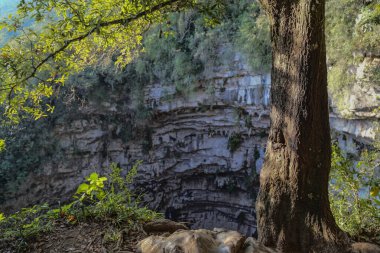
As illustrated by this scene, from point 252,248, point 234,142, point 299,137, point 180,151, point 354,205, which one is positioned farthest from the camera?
point 180,151

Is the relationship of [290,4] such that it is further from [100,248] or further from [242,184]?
[242,184]

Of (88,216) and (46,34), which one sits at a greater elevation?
(46,34)

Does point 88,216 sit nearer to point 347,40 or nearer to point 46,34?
point 46,34

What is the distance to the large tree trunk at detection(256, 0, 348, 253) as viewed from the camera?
7.25 feet

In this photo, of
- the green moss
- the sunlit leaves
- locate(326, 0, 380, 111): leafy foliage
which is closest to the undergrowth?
the sunlit leaves

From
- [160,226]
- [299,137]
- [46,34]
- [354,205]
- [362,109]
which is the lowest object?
[160,226]

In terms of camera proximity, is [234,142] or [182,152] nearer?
[234,142]

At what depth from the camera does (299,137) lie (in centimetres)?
228

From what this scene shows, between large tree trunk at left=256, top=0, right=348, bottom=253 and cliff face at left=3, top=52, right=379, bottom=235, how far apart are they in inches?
259

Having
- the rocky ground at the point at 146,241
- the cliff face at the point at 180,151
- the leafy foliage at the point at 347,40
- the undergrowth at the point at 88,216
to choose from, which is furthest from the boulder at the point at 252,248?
the cliff face at the point at 180,151

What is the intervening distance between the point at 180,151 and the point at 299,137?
8497mm

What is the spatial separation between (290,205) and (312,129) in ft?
1.79

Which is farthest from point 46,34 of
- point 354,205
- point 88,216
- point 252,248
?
point 354,205

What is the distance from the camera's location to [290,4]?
2.23 m
